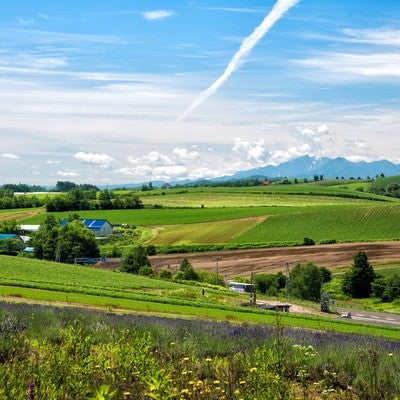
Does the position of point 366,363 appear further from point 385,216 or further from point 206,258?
point 385,216

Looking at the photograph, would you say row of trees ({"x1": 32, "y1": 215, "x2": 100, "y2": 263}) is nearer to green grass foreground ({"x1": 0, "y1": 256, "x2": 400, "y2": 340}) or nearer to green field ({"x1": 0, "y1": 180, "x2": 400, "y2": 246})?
green field ({"x1": 0, "y1": 180, "x2": 400, "y2": 246})

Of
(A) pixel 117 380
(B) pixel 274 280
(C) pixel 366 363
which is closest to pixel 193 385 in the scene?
(A) pixel 117 380

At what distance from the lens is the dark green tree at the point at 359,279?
263ft

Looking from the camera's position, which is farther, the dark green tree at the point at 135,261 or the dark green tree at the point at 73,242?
the dark green tree at the point at 73,242

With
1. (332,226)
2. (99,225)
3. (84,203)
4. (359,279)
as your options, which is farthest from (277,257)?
(84,203)

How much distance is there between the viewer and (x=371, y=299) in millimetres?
80438

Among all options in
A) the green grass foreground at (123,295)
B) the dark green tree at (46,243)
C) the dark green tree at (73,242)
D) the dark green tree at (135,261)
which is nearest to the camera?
the green grass foreground at (123,295)

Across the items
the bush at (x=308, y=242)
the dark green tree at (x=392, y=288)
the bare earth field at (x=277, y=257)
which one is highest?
the bush at (x=308, y=242)

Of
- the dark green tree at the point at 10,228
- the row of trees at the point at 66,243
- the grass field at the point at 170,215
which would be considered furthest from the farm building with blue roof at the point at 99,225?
the row of trees at the point at 66,243

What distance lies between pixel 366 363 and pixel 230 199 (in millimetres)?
184443

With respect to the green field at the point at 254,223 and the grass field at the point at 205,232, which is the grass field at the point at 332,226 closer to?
the green field at the point at 254,223

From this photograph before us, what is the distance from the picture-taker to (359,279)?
81188 mm

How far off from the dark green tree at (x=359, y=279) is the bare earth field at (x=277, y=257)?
6.79 m

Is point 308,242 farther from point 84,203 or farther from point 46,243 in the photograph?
point 84,203
